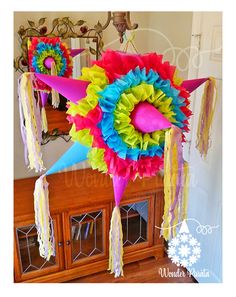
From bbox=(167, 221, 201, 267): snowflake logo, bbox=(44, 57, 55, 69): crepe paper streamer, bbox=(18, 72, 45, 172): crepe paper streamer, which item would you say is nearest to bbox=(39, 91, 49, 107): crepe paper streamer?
bbox=(44, 57, 55, 69): crepe paper streamer

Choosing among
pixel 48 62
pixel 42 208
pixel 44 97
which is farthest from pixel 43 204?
pixel 48 62

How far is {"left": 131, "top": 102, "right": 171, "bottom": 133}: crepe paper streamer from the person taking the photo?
590 millimetres

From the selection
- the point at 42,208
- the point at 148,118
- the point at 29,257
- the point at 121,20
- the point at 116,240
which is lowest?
the point at 29,257

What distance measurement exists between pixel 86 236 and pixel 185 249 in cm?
54

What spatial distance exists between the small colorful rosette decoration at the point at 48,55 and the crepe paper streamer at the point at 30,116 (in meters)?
0.43

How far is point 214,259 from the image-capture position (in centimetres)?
127

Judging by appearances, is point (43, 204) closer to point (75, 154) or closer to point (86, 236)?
point (75, 154)

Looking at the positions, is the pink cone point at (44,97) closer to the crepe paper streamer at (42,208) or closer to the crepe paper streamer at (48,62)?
the crepe paper streamer at (48,62)

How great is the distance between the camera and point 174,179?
0.63m

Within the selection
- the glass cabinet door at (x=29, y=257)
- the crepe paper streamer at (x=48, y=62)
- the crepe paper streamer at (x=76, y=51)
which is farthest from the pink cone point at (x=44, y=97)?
the glass cabinet door at (x=29, y=257)

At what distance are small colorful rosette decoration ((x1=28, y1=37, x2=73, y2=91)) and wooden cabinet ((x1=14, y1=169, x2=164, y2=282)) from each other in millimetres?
632

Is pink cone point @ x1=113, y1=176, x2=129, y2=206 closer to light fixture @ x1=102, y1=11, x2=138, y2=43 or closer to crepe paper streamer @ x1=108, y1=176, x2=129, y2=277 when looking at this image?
crepe paper streamer @ x1=108, y1=176, x2=129, y2=277
